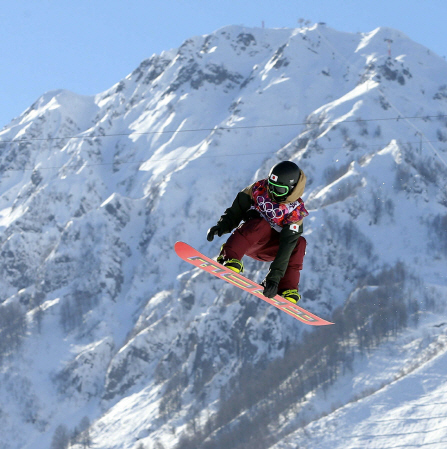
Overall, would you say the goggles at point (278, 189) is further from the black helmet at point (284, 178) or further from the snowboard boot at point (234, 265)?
the snowboard boot at point (234, 265)

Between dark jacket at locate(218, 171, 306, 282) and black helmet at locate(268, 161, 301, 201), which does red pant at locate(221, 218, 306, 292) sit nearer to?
dark jacket at locate(218, 171, 306, 282)

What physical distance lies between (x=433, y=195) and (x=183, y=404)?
282 feet

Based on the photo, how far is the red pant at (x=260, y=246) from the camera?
1172cm

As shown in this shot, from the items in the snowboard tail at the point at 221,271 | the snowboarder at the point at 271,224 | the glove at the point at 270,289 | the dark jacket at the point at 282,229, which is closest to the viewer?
the glove at the point at 270,289

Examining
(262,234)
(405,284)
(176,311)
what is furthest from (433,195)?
(262,234)

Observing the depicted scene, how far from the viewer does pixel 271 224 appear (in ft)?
39.2

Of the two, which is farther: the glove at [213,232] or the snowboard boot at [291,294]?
the snowboard boot at [291,294]

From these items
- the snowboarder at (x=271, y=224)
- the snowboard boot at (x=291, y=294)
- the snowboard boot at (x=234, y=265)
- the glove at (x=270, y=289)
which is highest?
the snowboarder at (x=271, y=224)

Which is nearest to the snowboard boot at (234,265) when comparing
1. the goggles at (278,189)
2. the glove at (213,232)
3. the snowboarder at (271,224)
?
the snowboarder at (271,224)

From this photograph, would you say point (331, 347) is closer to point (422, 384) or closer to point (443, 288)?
point (443, 288)

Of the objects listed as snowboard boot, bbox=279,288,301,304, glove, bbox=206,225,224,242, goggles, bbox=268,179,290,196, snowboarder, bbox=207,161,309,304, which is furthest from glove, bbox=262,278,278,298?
goggles, bbox=268,179,290,196

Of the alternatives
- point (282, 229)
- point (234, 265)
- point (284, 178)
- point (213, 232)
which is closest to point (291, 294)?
point (282, 229)

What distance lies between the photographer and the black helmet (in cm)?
1123

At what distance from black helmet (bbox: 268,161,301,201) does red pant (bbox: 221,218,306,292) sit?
67cm
